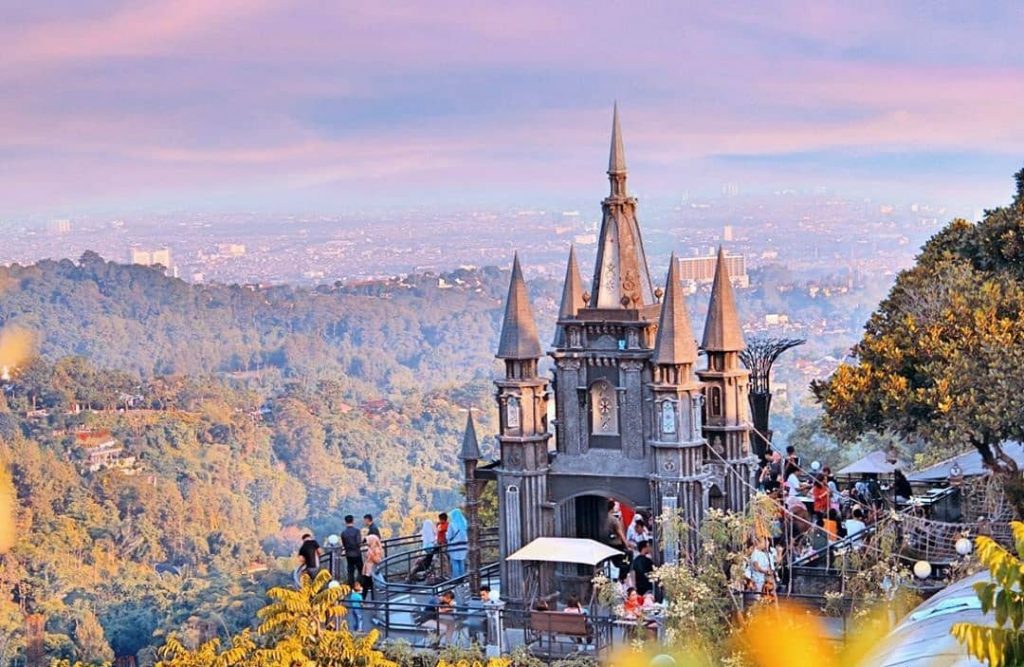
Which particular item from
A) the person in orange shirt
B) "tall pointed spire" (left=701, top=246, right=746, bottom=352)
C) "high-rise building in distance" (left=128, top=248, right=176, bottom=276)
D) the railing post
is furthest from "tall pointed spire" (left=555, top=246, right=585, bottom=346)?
"high-rise building in distance" (left=128, top=248, right=176, bottom=276)

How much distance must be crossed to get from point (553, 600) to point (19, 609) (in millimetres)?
35731

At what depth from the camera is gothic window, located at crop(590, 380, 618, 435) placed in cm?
2277

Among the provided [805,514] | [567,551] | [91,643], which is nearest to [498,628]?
[567,551]

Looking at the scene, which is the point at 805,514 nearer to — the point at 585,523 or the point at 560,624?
the point at 585,523

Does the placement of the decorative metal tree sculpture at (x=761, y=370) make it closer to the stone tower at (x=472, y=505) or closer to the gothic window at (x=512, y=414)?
the stone tower at (x=472, y=505)

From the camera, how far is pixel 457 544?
24.0 m

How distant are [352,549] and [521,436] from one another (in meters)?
2.83

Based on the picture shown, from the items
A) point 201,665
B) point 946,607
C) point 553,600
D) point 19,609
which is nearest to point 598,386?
point 553,600

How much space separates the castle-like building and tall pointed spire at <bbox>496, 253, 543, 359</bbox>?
0.01 m

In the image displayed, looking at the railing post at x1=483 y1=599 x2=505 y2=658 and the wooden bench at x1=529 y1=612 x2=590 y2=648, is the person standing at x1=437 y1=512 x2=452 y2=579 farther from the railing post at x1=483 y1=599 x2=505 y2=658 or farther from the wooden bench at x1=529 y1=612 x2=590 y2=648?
the wooden bench at x1=529 y1=612 x2=590 y2=648

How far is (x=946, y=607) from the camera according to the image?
1184 cm

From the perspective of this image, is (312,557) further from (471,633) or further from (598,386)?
(598,386)

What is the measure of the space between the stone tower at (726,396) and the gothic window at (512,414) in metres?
2.62

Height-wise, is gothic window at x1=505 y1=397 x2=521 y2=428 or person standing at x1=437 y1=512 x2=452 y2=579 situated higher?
gothic window at x1=505 y1=397 x2=521 y2=428
